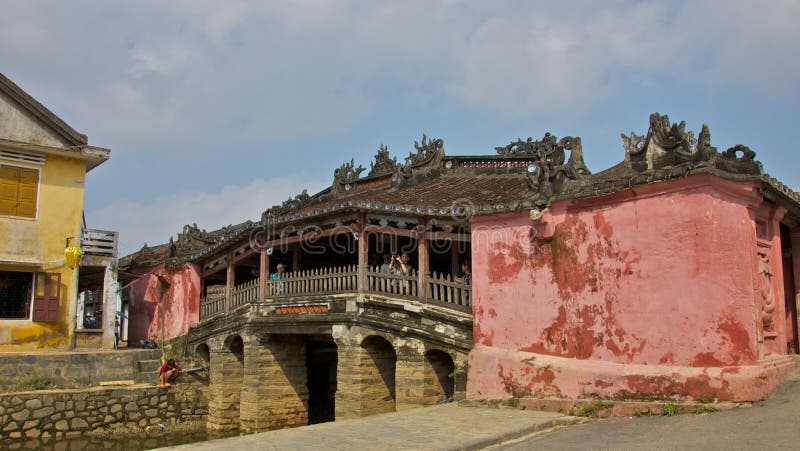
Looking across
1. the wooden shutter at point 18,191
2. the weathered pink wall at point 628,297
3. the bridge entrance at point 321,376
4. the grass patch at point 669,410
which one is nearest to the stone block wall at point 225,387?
the bridge entrance at point 321,376

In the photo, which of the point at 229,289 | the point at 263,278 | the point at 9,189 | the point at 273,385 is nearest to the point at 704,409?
the point at 273,385

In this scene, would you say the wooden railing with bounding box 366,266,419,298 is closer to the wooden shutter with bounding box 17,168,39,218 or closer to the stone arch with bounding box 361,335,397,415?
the stone arch with bounding box 361,335,397,415

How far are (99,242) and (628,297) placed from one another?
51.3 ft

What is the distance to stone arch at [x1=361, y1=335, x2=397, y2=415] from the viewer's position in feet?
43.6

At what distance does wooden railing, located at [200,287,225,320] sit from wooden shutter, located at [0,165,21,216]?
5.74 meters

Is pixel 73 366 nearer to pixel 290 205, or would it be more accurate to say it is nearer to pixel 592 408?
pixel 290 205

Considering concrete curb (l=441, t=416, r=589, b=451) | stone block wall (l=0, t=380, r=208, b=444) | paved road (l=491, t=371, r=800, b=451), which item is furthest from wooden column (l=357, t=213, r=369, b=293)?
stone block wall (l=0, t=380, r=208, b=444)

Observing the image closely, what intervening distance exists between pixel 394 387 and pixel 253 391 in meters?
4.22

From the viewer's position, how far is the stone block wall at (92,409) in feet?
49.3

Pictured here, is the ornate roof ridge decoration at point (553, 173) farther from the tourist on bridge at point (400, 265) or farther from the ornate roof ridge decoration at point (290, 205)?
the ornate roof ridge decoration at point (290, 205)

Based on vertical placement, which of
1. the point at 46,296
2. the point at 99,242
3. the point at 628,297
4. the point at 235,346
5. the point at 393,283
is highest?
the point at 99,242

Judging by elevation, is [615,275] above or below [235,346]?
above

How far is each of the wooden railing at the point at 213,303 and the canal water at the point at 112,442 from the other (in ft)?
11.4

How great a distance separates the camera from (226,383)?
56.9 ft
